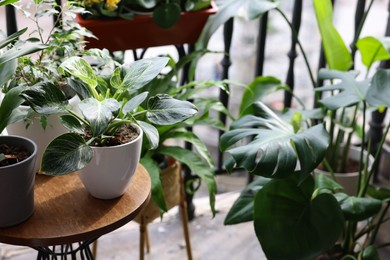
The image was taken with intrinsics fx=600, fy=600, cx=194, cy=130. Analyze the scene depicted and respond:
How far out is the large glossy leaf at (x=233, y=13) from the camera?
1758mm

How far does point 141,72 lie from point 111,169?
0.71 ft

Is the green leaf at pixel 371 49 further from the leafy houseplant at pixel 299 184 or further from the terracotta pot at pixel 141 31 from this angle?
the terracotta pot at pixel 141 31

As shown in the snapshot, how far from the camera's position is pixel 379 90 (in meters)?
1.66

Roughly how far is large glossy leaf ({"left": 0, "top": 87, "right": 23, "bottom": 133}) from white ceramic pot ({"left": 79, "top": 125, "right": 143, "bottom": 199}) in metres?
0.18

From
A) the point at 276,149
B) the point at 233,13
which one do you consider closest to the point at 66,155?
the point at 276,149

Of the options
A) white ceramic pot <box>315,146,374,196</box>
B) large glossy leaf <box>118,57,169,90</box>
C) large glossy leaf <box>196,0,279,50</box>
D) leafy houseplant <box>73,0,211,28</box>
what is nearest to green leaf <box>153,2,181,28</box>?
leafy houseplant <box>73,0,211,28</box>

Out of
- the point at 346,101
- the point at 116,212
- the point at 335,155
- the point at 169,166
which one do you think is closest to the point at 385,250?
the point at 335,155

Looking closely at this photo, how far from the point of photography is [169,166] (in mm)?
1845

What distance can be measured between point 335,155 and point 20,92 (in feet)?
4.17

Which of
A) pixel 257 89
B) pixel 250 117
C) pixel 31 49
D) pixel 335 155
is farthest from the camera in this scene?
pixel 335 155

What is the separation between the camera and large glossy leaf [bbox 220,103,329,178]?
146cm

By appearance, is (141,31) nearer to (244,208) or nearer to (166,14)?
(166,14)

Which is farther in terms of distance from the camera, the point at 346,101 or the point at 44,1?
the point at 346,101

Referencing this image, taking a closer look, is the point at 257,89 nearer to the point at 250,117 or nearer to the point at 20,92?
the point at 250,117
